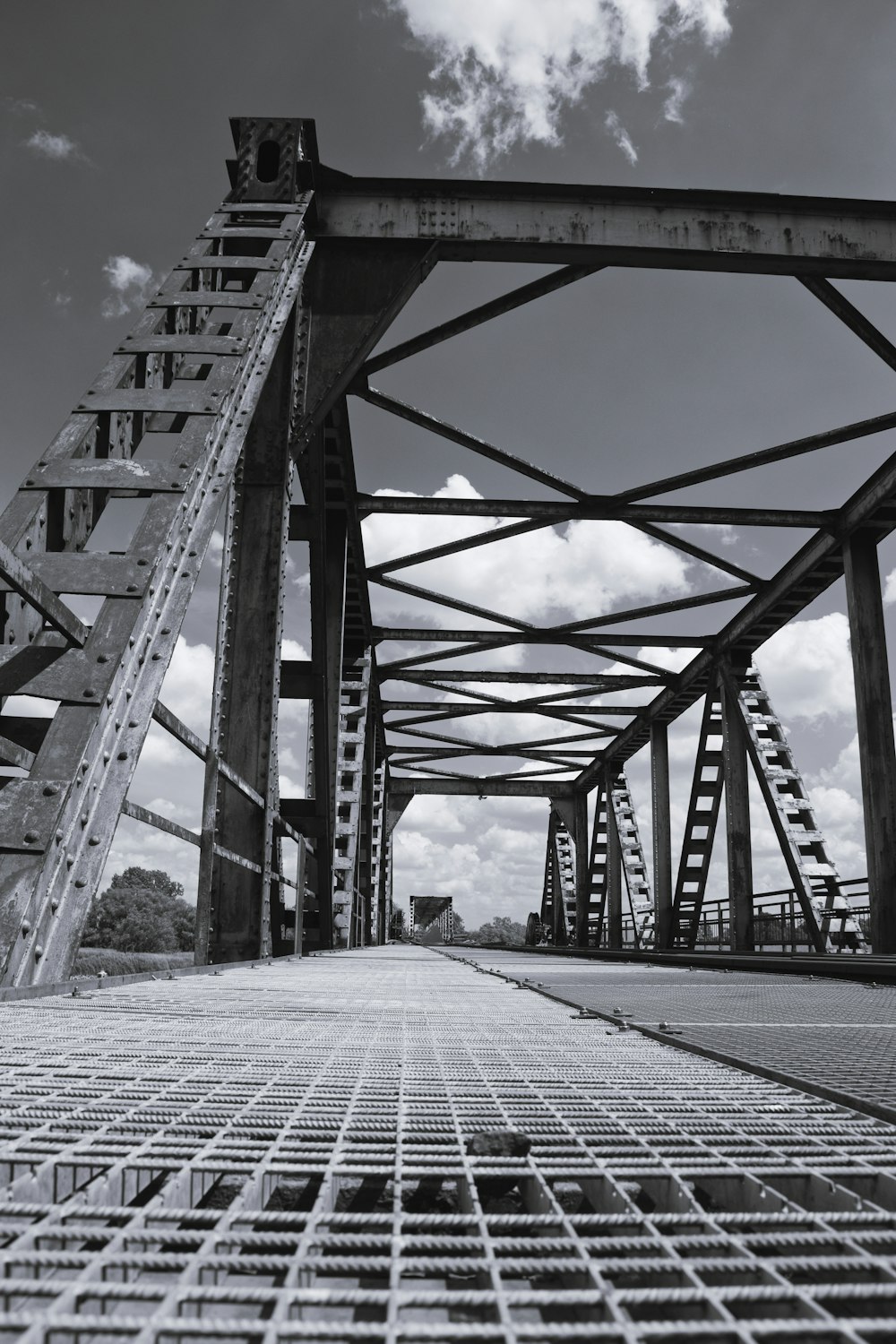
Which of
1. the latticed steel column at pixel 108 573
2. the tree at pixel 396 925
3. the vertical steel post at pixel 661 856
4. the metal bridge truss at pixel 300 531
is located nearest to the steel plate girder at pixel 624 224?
the metal bridge truss at pixel 300 531

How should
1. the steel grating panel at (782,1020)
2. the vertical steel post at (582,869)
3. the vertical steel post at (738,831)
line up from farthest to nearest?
the vertical steel post at (582,869) → the vertical steel post at (738,831) → the steel grating panel at (782,1020)

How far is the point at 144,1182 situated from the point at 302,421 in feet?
20.2

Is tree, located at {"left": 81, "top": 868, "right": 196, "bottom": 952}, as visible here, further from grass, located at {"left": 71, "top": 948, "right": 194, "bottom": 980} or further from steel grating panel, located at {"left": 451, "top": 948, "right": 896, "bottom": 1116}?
steel grating panel, located at {"left": 451, "top": 948, "right": 896, "bottom": 1116}

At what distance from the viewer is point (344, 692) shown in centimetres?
1531

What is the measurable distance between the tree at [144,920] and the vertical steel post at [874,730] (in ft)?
102

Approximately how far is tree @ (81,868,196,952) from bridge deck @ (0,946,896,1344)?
1467 inches

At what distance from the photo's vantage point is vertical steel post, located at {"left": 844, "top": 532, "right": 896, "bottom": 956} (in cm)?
992

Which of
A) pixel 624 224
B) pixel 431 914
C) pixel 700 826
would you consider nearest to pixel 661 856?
pixel 700 826

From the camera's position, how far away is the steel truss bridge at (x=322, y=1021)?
2.86 ft

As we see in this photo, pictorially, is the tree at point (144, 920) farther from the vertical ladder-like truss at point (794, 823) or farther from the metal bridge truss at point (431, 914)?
the vertical ladder-like truss at point (794, 823)

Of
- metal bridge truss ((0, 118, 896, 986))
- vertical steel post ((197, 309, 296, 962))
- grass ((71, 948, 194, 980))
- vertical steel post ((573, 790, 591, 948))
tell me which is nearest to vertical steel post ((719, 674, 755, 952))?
metal bridge truss ((0, 118, 896, 986))

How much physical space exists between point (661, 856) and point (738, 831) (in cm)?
474

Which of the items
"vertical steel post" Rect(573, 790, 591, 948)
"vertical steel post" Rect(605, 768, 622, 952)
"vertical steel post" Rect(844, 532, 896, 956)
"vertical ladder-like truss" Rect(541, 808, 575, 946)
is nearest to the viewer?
"vertical steel post" Rect(844, 532, 896, 956)

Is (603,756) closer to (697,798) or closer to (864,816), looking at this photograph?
(697,798)
